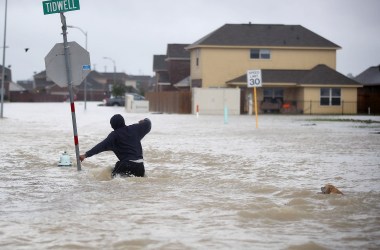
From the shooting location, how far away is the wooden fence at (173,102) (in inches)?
2222

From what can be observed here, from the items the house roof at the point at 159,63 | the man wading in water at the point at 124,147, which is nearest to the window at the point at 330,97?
the house roof at the point at 159,63

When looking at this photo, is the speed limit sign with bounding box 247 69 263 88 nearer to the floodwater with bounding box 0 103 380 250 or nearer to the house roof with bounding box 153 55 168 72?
the floodwater with bounding box 0 103 380 250

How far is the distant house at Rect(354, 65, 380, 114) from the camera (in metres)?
61.7

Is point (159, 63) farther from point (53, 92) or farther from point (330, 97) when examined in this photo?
point (53, 92)

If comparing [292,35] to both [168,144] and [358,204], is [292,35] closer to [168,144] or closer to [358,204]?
[168,144]

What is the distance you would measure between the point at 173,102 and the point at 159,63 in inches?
1227

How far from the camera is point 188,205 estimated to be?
1012cm

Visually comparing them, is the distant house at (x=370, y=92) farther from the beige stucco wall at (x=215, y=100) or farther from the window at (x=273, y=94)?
the beige stucco wall at (x=215, y=100)

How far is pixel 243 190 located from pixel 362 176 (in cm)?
309

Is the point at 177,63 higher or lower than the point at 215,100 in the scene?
higher

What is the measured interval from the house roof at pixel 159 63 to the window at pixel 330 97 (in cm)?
3278

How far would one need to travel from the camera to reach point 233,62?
194 ft

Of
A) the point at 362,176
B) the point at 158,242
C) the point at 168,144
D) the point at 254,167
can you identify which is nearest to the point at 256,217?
the point at 158,242

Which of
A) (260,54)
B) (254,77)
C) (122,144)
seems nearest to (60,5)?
(122,144)
